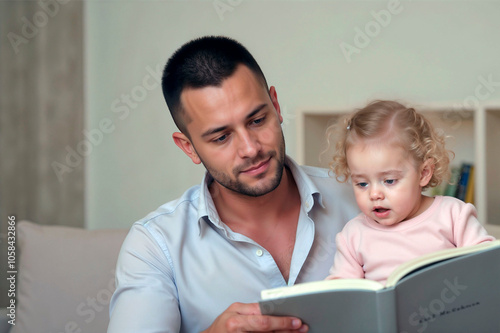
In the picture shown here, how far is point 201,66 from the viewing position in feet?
5.13

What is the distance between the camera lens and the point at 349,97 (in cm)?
310

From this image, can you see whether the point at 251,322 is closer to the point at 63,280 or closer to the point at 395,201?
the point at 395,201

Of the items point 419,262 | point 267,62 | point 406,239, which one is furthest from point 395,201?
point 267,62

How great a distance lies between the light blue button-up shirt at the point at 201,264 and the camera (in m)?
1.50

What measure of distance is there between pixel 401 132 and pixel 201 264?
66cm

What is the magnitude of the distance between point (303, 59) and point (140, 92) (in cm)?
122

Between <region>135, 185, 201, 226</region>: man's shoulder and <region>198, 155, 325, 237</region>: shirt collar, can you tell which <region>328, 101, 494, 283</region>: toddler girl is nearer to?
<region>198, 155, 325, 237</region>: shirt collar

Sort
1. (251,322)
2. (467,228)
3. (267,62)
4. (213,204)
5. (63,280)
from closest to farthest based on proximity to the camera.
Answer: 1. (251,322)
2. (467,228)
3. (213,204)
4. (63,280)
5. (267,62)

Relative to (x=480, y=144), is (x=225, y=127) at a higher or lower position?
higher

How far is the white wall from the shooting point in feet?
9.16

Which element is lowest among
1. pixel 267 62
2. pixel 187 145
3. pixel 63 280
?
pixel 63 280

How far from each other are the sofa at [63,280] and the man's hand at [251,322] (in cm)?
64

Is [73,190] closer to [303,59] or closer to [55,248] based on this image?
[303,59]

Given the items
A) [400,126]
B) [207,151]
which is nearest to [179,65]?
[207,151]
